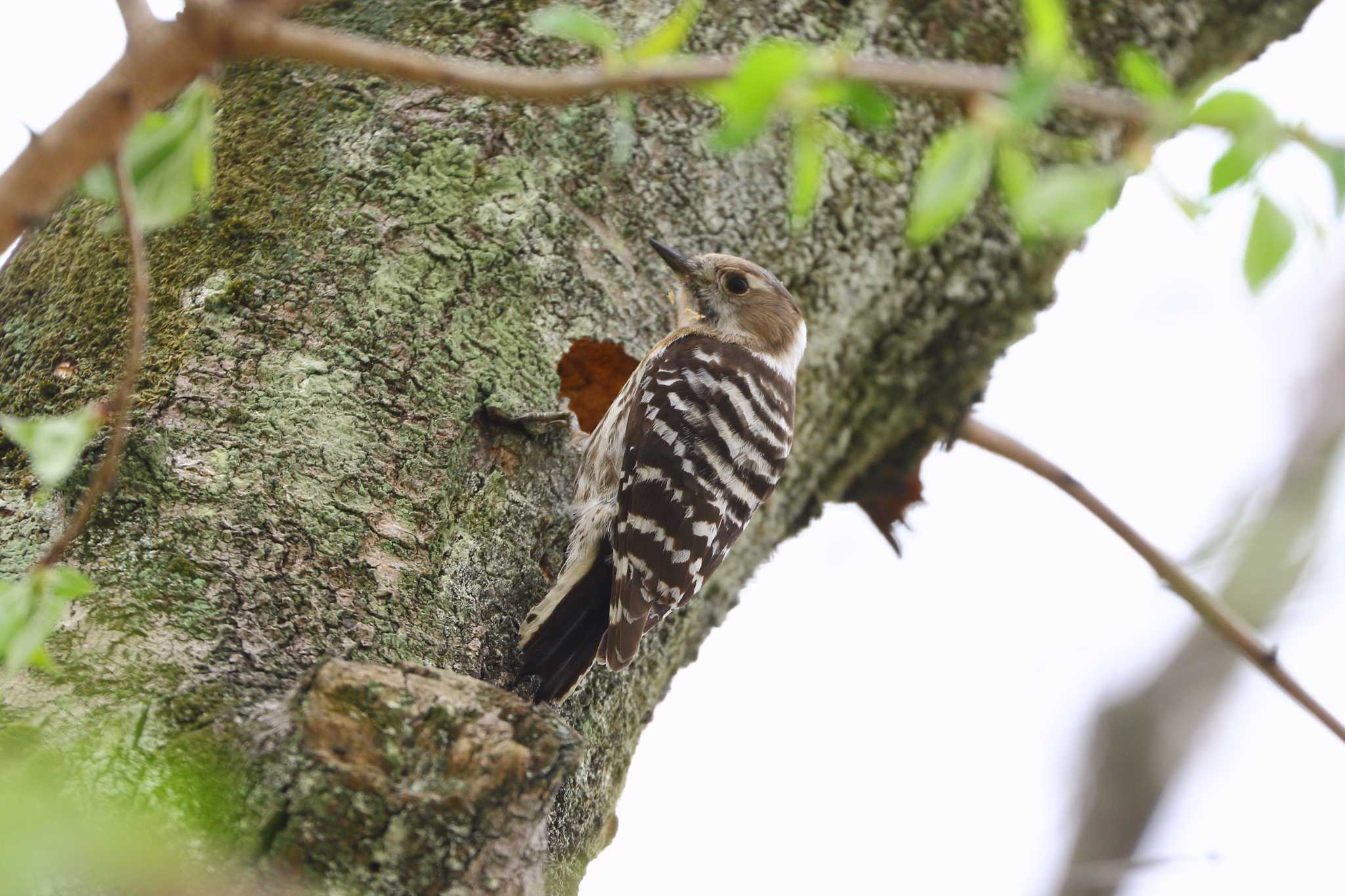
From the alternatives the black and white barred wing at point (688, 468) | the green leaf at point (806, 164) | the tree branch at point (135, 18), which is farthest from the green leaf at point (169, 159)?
the black and white barred wing at point (688, 468)

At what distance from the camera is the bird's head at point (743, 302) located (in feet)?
11.7

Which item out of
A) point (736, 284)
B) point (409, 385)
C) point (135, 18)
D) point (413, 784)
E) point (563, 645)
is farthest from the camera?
point (736, 284)

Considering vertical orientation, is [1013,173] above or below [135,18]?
below

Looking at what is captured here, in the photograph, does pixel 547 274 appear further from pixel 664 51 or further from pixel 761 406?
pixel 664 51

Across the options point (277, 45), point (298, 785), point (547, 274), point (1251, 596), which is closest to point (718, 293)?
point (547, 274)

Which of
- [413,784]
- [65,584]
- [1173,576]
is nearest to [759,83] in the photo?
[65,584]

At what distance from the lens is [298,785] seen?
5.93 feet

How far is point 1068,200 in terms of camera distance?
1.33 meters

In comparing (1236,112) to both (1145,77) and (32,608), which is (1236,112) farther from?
(32,608)

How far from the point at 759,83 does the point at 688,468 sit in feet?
7.90

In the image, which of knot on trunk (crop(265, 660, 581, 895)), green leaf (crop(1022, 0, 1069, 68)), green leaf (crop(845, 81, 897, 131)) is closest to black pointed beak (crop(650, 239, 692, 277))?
knot on trunk (crop(265, 660, 581, 895))

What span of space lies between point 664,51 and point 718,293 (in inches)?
107

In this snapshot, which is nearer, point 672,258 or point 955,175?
point 955,175

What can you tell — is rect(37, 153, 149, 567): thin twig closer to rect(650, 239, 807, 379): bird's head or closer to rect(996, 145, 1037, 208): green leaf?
rect(996, 145, 1037, 208): green leaf
